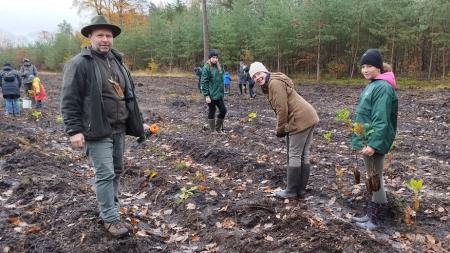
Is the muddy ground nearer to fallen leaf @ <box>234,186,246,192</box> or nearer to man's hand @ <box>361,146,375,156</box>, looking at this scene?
fallen leaf @ <box>234,186,246,192</box>

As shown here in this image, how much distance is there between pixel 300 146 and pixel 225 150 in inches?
118

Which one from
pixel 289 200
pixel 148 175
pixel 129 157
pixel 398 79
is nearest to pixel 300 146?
pixel 289 200

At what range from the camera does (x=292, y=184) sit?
5.44 metres

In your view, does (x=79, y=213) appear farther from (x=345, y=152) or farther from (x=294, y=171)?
(x=345, y=152)

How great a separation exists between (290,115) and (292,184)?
3.11ft

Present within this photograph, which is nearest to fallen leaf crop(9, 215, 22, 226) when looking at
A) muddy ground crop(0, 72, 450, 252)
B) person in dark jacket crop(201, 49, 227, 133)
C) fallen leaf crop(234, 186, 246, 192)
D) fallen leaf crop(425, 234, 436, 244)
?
muddy ground crop(0, 72, 450, 252)

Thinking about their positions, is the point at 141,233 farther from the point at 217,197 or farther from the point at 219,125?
the point at 219,125

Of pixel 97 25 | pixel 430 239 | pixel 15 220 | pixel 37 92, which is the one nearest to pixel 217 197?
pixel 15 220

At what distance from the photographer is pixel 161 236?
4688mm

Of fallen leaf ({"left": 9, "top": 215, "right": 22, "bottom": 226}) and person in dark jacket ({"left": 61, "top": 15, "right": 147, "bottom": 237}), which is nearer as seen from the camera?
person in dark jacket ({"left": 61, "top": 15, "right": 147, "bottom": 237})

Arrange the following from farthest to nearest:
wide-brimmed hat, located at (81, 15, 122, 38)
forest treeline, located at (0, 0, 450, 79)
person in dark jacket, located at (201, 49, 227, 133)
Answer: forest treeline, located at (0, 0, 450, 79) < person in dark jacket, located at (201, 49, 227, 133) < wide-brimmed hat, located at (81, 15, 122, 38)

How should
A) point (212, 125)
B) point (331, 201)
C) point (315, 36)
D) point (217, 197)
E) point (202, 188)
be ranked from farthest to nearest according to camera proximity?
point (315, 36) → point (212, 125) → point (202, 188) → point (217, 197) → point (331, 201)

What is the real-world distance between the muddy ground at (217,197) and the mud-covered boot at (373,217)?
0.09 meters

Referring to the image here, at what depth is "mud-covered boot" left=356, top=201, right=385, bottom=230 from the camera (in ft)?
15.0
